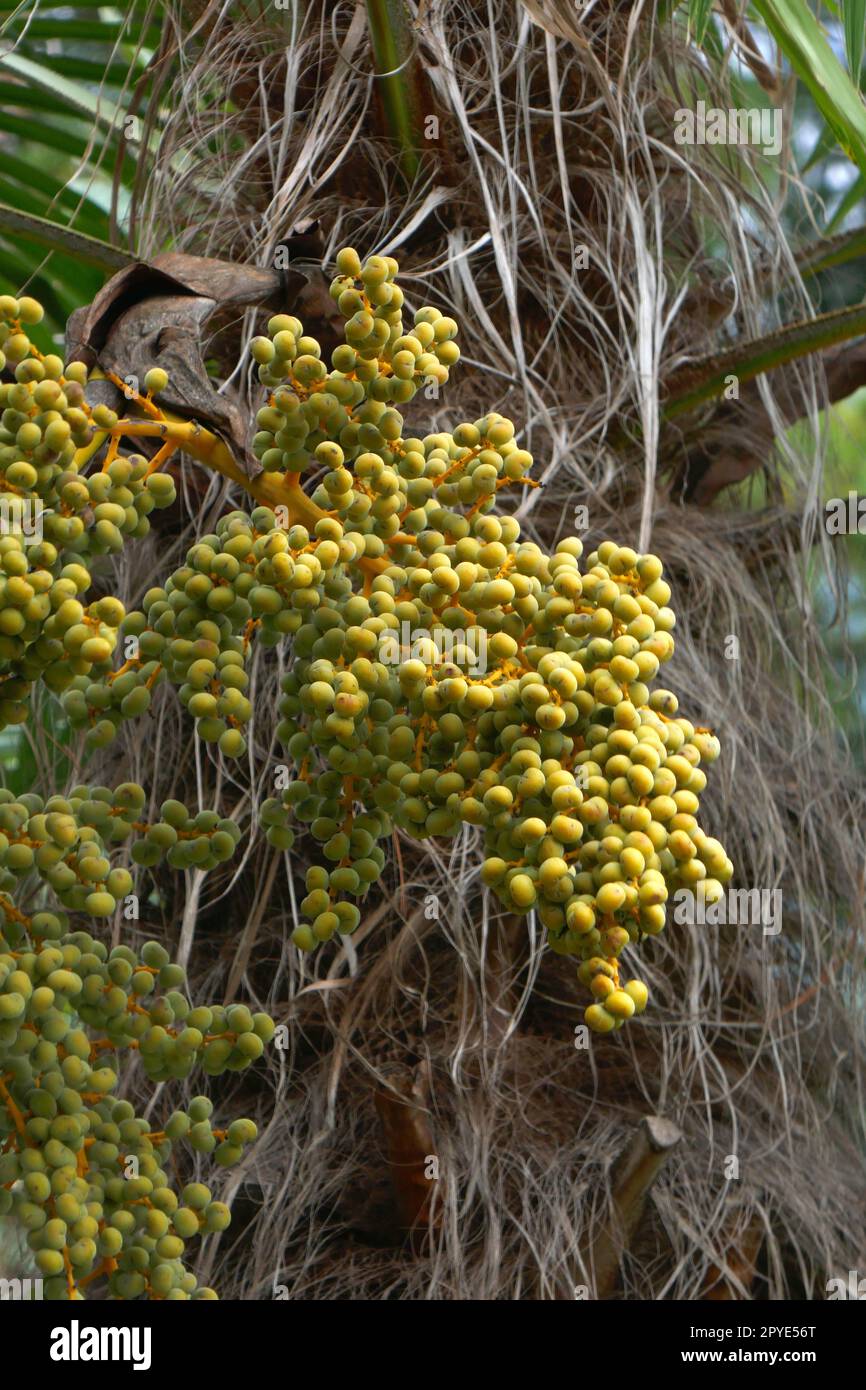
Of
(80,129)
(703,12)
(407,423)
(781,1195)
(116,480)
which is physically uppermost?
(80,129)

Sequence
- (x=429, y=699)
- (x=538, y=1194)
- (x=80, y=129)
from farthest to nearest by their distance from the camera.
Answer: (x=80, y=129) → (x=538, y=1194) → (x=429, y=699)

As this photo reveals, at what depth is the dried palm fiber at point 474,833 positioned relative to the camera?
45.8 inches

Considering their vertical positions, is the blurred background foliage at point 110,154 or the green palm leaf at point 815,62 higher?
the blurred background foliage at point 110,154

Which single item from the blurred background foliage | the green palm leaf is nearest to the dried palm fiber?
the blurred background foliage

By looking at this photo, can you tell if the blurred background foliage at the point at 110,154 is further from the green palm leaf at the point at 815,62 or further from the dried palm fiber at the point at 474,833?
the green palm leaf at the point at 815,62

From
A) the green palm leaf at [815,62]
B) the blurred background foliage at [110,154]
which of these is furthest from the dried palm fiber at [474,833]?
the green palm leaf at [815,62]

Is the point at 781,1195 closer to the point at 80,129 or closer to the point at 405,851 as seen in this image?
the point at 405,851

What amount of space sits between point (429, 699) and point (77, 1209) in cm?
32

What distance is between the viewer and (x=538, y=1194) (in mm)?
1167

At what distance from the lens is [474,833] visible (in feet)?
3.87

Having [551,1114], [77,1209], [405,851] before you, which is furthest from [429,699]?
[551,1114]

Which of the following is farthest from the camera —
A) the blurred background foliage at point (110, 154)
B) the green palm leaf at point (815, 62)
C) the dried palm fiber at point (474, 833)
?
the blurred background foliage at point (110, 154)

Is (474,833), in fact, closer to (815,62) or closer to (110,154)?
(815,62)

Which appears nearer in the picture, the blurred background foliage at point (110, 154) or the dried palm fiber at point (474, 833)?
the dried palm fiber at point (474, 833)
